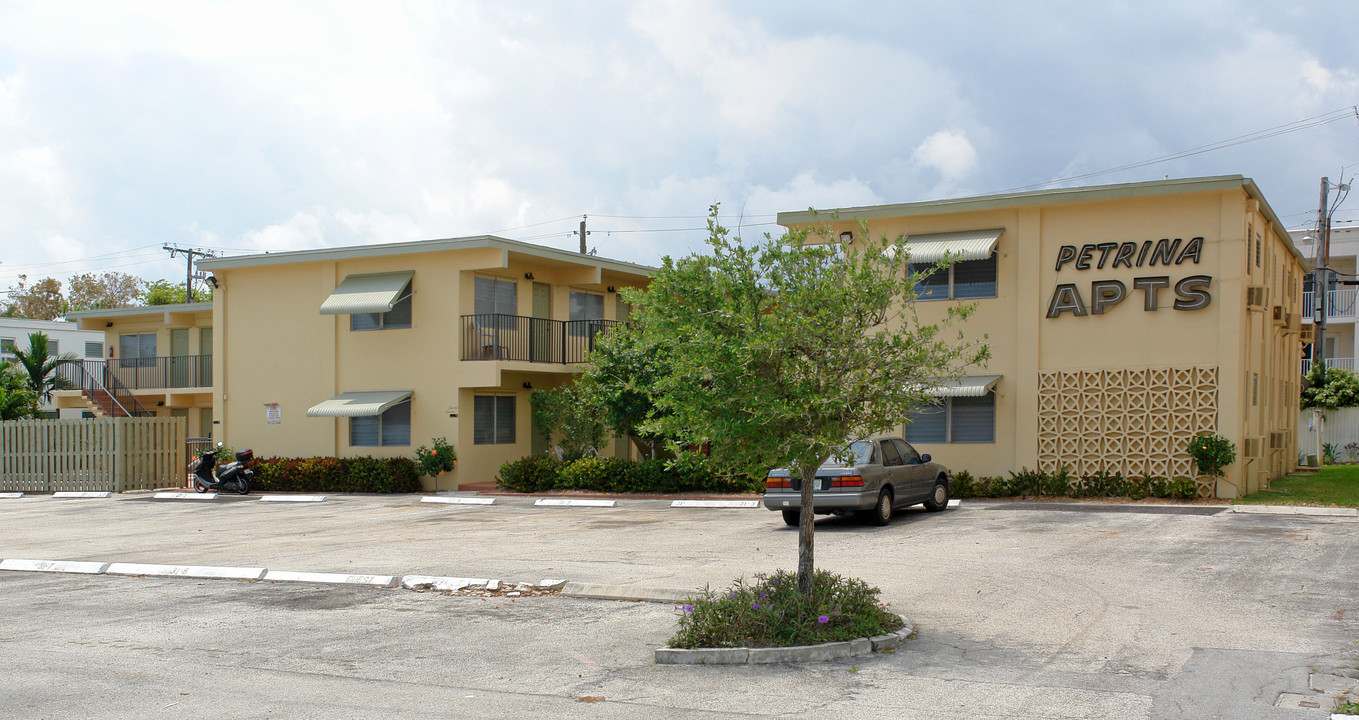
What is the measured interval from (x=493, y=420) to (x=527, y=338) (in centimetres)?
236

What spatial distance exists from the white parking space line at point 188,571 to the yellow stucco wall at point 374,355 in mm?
13378

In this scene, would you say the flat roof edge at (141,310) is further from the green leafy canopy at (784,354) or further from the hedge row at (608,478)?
the green leafy canopy at (784,354)

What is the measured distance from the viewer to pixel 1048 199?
21.7m

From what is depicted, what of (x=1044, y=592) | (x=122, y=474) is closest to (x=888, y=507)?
(x=1044, y=592)

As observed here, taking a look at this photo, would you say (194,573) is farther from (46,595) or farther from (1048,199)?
(1048,199)

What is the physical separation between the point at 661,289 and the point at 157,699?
4742 millimetres

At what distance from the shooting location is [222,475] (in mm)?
26656

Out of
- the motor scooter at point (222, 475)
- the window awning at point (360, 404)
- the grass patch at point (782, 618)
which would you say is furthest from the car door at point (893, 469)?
the motor scooter at point (222, 475)

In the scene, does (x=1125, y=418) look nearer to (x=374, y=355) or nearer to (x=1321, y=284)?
(x=374, y=355)

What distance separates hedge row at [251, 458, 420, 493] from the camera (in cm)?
2647

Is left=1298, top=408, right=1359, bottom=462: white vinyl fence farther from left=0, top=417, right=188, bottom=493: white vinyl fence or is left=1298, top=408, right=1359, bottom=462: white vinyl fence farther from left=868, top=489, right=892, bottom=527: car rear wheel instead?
left=0, top=417, right=188, bottom=493: white vinyl fence

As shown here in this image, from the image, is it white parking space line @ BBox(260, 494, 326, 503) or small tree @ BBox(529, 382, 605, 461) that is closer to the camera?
white parking space line @ BBox(260, 494, 326, 503)

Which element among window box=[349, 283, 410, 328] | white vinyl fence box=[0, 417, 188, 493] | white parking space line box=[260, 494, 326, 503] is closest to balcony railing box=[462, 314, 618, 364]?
window box=[349, 283, 410, 328]

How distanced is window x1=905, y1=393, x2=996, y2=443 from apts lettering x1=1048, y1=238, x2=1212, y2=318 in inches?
91.9
